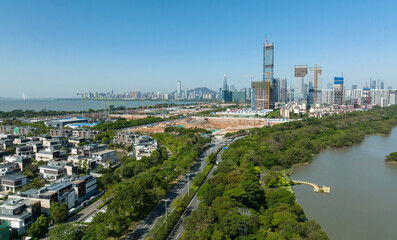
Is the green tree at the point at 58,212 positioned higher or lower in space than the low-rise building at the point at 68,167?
lower

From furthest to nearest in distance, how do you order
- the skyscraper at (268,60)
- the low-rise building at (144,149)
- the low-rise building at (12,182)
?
1. the skyscraper at (268,60)
2. the low-rise building at (144,149)
3. the low-rise building at (12,182)

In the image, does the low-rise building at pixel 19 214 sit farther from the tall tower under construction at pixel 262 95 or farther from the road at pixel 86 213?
the tall tower under construction at pixel 262 95

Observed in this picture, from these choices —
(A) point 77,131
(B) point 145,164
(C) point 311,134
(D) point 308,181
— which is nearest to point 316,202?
(D) point 308,181

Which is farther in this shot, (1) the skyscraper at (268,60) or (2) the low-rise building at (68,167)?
(1) the skyscraper at (268,60)

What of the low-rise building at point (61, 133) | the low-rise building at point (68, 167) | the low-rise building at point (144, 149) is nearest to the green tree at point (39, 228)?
the low-rise building at point (68, 167)

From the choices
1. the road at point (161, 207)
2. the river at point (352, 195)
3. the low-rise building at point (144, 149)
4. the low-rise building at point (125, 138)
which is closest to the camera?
the road at point (161, 207)

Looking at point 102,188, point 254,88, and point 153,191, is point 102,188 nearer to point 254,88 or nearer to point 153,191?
point 153,191

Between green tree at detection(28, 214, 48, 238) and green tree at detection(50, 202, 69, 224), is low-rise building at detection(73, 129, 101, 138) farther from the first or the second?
green tree at detection(28, 214, 48, 238)

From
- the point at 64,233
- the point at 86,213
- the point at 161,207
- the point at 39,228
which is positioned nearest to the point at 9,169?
the point at 86,213
